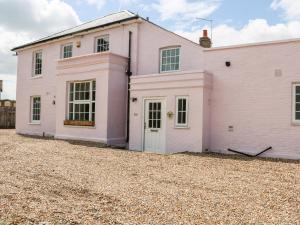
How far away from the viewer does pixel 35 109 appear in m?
21.2

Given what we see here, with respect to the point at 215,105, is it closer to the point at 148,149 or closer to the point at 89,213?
the point at 148,149

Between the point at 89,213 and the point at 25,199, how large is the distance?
134 centimetres

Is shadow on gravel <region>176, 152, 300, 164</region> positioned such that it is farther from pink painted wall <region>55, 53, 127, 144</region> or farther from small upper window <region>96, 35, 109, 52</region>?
small upper window <region>96, 35, 109, 52</region>

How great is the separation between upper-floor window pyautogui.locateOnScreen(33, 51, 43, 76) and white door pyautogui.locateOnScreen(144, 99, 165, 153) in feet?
34.3

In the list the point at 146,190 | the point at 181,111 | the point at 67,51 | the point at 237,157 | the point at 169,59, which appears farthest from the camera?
the point at 67,51

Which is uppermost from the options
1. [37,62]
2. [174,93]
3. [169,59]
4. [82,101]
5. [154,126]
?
[37,62]

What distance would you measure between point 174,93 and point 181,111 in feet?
2.53

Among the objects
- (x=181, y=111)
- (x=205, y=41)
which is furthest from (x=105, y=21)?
(x=181, y=111)

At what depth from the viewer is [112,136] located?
49.2ft

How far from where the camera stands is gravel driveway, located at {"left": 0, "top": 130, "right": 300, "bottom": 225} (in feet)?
15.5

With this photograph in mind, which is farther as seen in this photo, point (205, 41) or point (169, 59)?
point (205, 41)

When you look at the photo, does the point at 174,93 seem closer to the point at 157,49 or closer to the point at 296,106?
the point at 157,49

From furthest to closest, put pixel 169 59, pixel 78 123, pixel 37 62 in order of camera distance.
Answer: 1. pixel 37 62
2. pixel 78 123
3. pixel 169 59

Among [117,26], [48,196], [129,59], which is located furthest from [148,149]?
[48,196]
